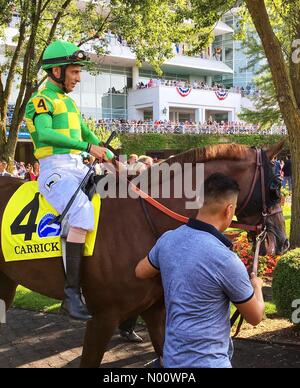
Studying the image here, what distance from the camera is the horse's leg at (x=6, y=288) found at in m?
4.37

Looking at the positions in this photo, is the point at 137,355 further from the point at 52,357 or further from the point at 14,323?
the point at 14,323

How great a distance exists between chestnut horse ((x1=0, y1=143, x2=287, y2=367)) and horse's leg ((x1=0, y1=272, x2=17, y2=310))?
0.68 m

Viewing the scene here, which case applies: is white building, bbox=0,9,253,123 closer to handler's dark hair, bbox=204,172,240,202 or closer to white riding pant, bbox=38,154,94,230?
white riding pant, bbox=38,154,94,230

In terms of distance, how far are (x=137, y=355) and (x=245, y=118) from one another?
1112 inches

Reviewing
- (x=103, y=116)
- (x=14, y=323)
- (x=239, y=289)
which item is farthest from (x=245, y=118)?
(x=239, y=289)

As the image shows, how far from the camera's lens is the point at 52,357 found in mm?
4910

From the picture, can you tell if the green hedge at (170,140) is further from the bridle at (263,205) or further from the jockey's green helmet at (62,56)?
the bridle at (263,205)

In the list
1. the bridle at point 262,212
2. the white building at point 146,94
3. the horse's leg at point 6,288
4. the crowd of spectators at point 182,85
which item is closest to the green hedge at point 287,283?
the bridle at point 262,212

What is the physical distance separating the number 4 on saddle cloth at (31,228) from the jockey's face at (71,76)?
Result: 0.92m

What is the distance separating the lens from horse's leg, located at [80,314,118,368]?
11.1ft

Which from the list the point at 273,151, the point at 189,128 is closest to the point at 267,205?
the point at 273,151

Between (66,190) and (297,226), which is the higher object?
(66,190)

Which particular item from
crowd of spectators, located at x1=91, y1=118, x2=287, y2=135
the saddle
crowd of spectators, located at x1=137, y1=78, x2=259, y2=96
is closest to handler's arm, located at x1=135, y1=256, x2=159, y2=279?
the saddle

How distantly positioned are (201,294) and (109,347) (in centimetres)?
332
